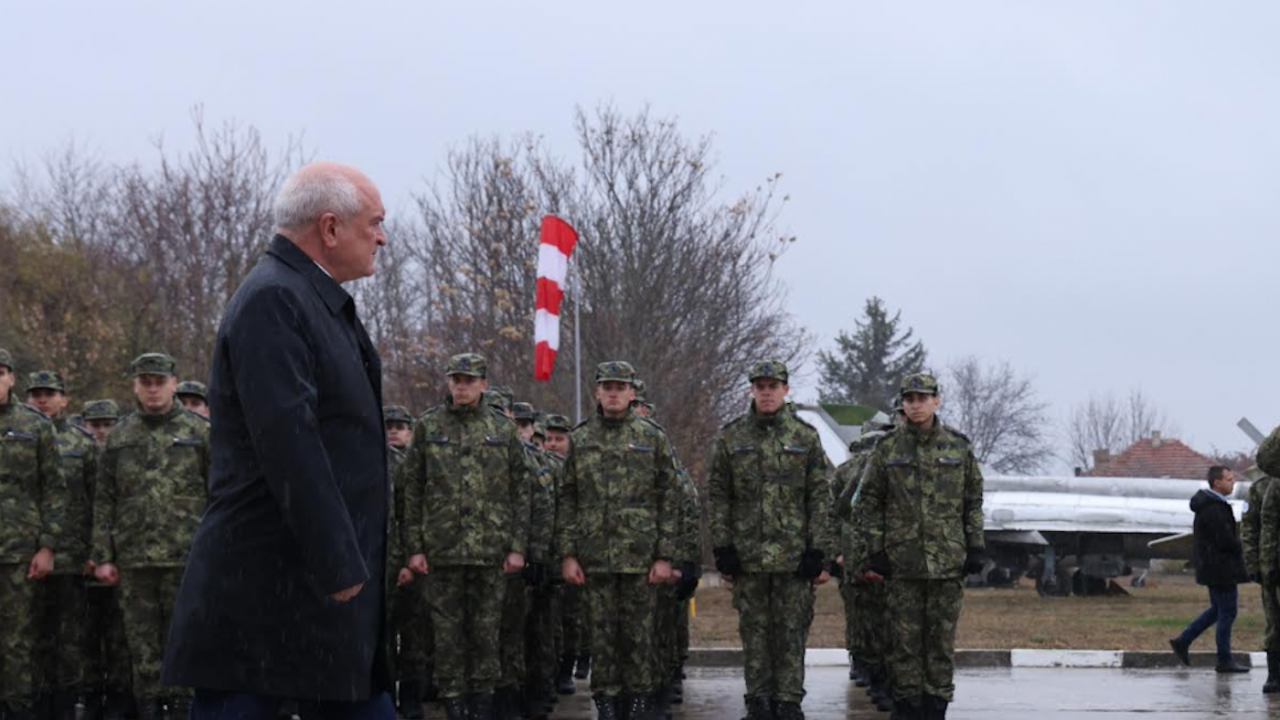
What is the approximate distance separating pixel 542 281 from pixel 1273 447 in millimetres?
9075

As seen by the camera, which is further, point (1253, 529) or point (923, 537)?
point (1253, 529)

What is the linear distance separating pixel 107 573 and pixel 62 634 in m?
0.92

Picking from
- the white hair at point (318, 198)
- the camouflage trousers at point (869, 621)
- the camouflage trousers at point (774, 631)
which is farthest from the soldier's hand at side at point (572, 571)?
the white hair at point (318, 198)

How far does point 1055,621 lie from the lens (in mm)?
24594

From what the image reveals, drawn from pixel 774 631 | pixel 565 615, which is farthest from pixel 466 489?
pixel 565 615

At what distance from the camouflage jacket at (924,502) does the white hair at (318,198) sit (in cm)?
707

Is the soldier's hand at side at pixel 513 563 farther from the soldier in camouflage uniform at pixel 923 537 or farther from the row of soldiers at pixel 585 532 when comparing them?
the soldier in camouflage uniform at pixel 923 537

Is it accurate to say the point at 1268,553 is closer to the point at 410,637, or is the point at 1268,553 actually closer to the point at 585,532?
the point at 585,532

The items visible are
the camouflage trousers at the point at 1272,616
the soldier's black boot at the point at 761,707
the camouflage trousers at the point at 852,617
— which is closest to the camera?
the soldier's black boot at the point at 761,707

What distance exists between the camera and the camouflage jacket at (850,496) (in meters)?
14.3

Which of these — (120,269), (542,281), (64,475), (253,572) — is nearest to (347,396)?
(253,572)

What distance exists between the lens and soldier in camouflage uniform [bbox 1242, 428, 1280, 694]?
13883 mm

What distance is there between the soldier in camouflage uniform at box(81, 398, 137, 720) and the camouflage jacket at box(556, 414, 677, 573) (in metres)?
3.15

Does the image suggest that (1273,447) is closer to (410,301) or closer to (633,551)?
(633,551)
